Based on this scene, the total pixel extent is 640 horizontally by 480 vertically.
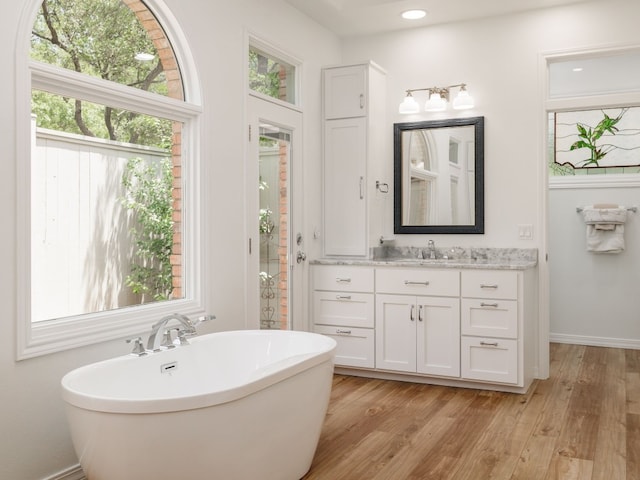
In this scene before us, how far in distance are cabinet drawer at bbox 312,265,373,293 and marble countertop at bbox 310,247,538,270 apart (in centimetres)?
4

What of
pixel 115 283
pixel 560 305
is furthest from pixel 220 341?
pixel 560 305

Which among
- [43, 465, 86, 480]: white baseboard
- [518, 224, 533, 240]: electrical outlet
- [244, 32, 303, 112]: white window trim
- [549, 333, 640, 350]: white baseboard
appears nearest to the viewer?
[43, 465, 86, 480]: white baseboard

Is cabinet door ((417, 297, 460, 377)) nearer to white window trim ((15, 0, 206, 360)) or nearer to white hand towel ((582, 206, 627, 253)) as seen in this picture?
white window trim ((15, 0, 206, 360))

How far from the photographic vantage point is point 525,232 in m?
4.59

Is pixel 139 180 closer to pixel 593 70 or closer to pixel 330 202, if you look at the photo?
pixel 330 202

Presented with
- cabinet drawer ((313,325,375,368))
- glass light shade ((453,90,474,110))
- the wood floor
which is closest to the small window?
glass light shade ((453,90,474,110))

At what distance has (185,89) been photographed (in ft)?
11.4

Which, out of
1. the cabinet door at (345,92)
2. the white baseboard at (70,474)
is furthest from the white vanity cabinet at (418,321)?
the white baseboard at (70,474)

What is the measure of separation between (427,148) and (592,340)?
2.55 metres

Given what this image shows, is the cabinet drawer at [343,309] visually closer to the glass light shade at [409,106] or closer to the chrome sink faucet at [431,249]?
the chrome sink faucet at [431,249]

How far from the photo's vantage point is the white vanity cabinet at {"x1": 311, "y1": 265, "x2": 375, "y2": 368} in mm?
4496

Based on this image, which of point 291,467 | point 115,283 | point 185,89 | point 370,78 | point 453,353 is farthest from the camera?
point 370,78

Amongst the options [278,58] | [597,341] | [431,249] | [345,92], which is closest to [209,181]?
[278,58]

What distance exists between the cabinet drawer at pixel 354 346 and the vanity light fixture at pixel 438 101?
5.87 feet
